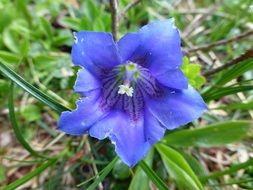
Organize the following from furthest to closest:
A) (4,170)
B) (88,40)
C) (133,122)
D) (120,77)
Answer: (4,170) < (120,77) < (133,122) < (88,40)

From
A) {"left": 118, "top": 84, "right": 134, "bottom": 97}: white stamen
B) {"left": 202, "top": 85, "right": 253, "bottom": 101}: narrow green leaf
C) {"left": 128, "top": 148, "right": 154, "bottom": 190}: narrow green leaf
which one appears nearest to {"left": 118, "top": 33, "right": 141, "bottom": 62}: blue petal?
{"left": 118, "top": 84, "right": 134, "bottom": 97}: white stamen

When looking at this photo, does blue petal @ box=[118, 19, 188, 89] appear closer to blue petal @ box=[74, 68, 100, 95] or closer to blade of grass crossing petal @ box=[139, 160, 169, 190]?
blue petal @ box=[74, 68, 100, 95]

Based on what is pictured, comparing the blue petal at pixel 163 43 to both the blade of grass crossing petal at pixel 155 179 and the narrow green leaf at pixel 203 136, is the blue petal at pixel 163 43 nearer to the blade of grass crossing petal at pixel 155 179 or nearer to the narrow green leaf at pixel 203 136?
the blade of grass crossing petal at pixel 155 179

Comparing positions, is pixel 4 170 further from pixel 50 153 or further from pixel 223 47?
pixel 223 47

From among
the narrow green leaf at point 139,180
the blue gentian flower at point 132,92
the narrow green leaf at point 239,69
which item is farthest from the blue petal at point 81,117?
the narrow green leaf at point 239,69

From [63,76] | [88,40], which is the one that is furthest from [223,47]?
[88,40]

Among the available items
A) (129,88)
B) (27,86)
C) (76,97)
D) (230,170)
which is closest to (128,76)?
(129,88)
